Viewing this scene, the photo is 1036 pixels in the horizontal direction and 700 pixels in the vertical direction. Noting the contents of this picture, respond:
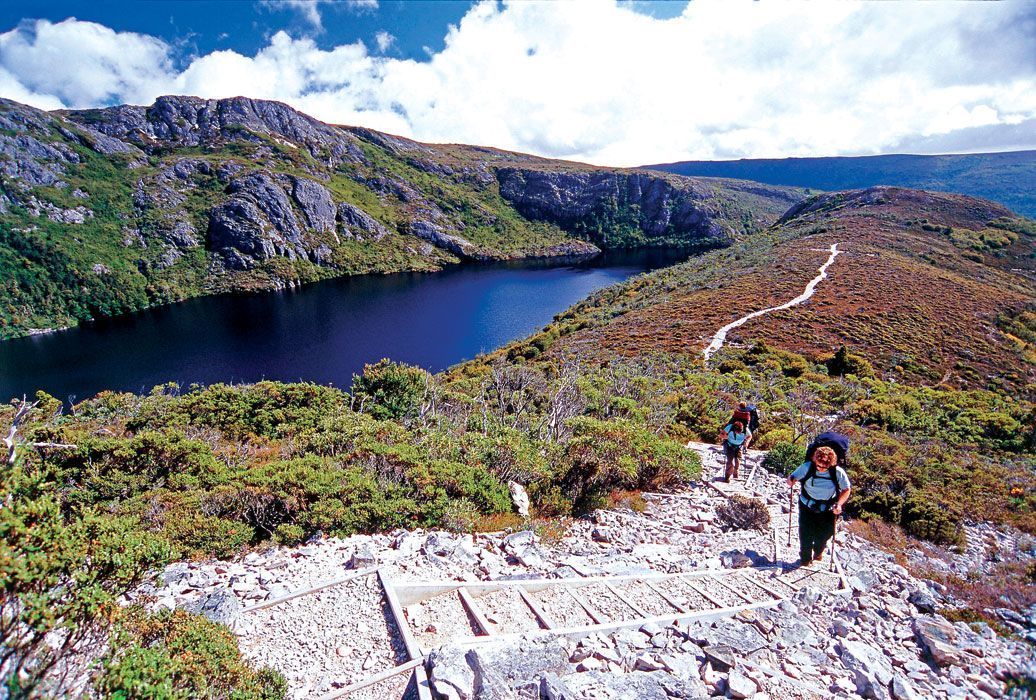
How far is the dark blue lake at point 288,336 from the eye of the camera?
44469 millimetres

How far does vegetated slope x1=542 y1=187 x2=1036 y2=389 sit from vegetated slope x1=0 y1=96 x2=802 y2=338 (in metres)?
80.9

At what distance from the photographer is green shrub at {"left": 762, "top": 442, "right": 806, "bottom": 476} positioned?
36.3 feet

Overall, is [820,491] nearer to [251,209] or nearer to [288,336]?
[288,336]

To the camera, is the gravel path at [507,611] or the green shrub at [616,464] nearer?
the gravel path at [507,611]

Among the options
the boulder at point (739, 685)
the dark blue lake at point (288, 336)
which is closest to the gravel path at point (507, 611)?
the boulder at point (739, 685)

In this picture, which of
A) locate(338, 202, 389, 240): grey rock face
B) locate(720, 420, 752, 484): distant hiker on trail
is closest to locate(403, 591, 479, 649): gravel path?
locate(720, 420, 752, 484): distant hiker on trail

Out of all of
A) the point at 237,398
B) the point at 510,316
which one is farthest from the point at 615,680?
the point at 510,316

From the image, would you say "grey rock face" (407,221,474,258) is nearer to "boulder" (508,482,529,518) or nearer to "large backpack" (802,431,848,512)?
"boulder" (508,482,529,518)

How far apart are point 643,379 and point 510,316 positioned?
4926cm

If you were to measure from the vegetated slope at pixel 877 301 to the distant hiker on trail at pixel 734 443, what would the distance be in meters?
21.1

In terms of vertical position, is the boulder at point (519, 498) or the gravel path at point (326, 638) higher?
the gravel path at point (326, 638)

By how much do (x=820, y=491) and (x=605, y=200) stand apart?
18718 centimetres

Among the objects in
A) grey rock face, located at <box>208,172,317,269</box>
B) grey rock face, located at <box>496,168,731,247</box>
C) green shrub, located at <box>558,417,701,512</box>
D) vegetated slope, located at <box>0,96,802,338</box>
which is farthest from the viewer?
grey rock face, located at <box>496,168,731,247</box>

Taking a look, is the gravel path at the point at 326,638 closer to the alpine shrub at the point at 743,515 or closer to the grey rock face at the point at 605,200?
the alpine shrub at the point at 743,515
